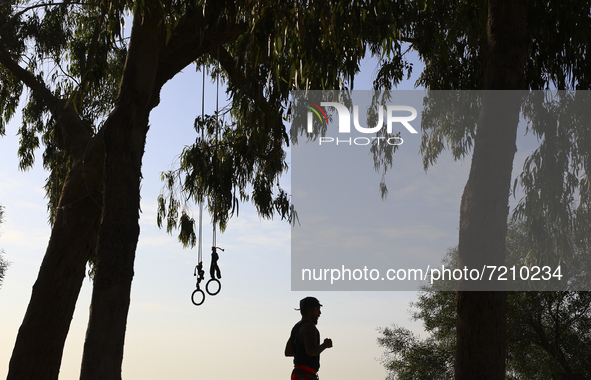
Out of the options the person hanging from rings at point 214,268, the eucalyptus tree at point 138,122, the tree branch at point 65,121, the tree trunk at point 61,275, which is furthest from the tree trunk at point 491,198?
Result: the tree branch at point 65,121

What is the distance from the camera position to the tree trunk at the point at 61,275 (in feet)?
18.3

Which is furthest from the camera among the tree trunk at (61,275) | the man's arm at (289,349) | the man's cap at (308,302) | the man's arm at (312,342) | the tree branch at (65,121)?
the tree branch at (65,121)

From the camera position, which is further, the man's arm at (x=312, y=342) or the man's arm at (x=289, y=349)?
the man's arm at (x=289, y=349)

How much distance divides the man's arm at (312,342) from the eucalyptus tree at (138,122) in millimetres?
1561

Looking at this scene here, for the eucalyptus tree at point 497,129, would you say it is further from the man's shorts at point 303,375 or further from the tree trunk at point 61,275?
the tree trunk at point 61,275

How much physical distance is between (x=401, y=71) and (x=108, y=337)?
5116mm

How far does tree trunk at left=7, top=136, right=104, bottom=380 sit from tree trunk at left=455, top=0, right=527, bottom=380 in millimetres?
3990

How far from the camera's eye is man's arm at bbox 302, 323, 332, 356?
145 inches

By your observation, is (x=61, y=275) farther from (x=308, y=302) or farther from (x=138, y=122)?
(x=308, y=302)

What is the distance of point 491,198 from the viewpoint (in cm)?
392

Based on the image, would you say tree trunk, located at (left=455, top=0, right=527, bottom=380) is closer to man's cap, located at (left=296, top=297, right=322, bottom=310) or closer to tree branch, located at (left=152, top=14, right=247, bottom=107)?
man's cap, located at (left=296, top=297, right=322, bottom=310)

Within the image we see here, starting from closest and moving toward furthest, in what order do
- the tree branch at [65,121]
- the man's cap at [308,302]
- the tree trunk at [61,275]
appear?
the man's cap at [308,302]
the tree trunk at [61,275]
the tree branch at [65,121]

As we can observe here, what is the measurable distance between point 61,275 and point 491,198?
4.34m

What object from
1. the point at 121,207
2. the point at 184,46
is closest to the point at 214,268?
the point at 121,207
